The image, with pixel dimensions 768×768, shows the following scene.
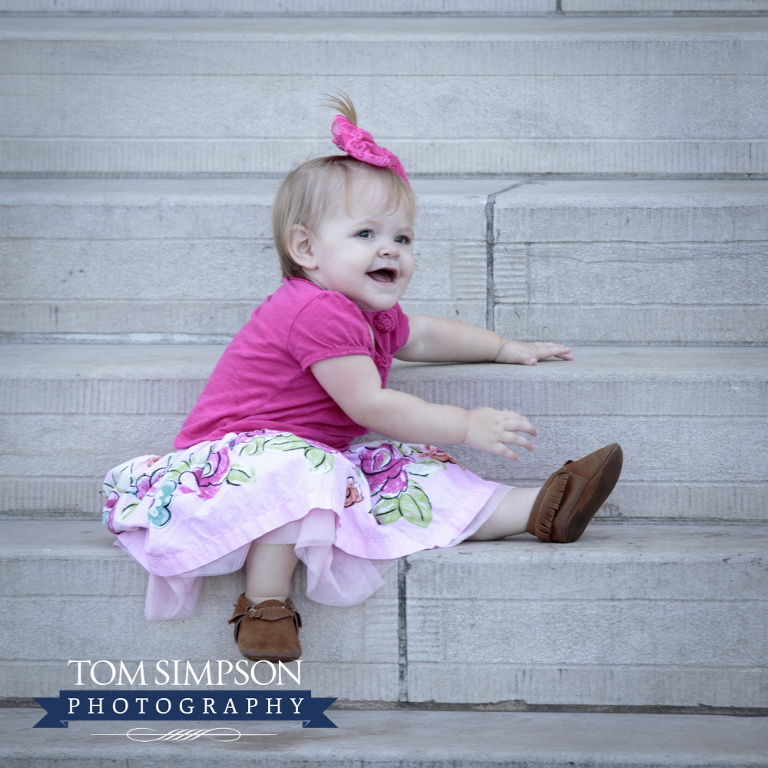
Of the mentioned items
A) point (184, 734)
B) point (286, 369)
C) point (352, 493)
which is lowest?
point (184, 734)

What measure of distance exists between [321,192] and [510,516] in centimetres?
65

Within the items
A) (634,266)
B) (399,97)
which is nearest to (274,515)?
(634,266)

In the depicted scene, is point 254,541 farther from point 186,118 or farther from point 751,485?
point 186,118

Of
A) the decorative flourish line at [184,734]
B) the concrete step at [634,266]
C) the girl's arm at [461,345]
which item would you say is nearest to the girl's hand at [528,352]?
the girl's arm at [461,345]

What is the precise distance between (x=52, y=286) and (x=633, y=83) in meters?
1.51

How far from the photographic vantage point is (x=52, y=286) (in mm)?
1937

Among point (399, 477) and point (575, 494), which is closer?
point (575, 494)

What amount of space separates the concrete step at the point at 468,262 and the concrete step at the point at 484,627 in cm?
62

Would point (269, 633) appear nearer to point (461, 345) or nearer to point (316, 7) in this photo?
point (461, 345)

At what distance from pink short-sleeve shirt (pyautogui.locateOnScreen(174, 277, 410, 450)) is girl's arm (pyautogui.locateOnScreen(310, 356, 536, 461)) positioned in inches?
1.1

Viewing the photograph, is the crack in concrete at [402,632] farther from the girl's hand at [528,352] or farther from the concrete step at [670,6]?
the concrete step at [670,6]

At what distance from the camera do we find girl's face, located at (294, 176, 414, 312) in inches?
58.9

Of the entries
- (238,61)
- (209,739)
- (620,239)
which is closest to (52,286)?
(238,61)

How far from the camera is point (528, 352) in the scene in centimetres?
172
